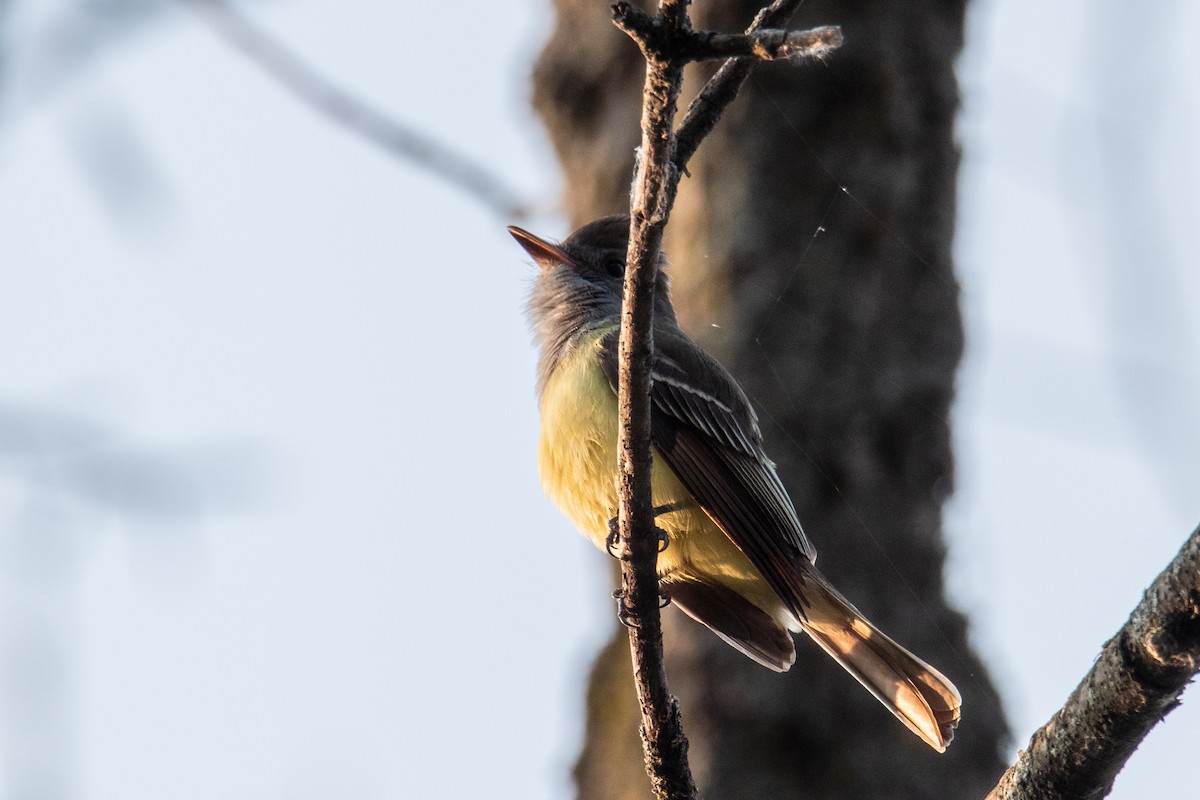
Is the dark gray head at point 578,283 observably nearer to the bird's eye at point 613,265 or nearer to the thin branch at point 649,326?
the bird's eye at point 613,265

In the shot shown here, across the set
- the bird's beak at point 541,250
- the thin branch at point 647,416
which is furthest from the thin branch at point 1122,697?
the bird's beak at point 541,250

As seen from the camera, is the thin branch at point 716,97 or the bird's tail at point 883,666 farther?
the bird's tail at point 883,666

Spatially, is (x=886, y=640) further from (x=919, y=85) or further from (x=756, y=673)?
(x=919, y=85)

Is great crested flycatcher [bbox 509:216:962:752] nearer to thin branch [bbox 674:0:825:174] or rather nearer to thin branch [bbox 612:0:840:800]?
thin branch [bbox 612:0:840:800]

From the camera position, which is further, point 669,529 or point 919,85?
point 919,85

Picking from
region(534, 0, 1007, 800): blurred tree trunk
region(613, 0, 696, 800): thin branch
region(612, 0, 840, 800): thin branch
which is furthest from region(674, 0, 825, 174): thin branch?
region(534, 0, 1007, 800): blurred tree trunk

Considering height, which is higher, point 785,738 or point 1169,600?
point 1169,600

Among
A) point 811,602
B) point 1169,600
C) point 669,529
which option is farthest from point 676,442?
point 1169,600
